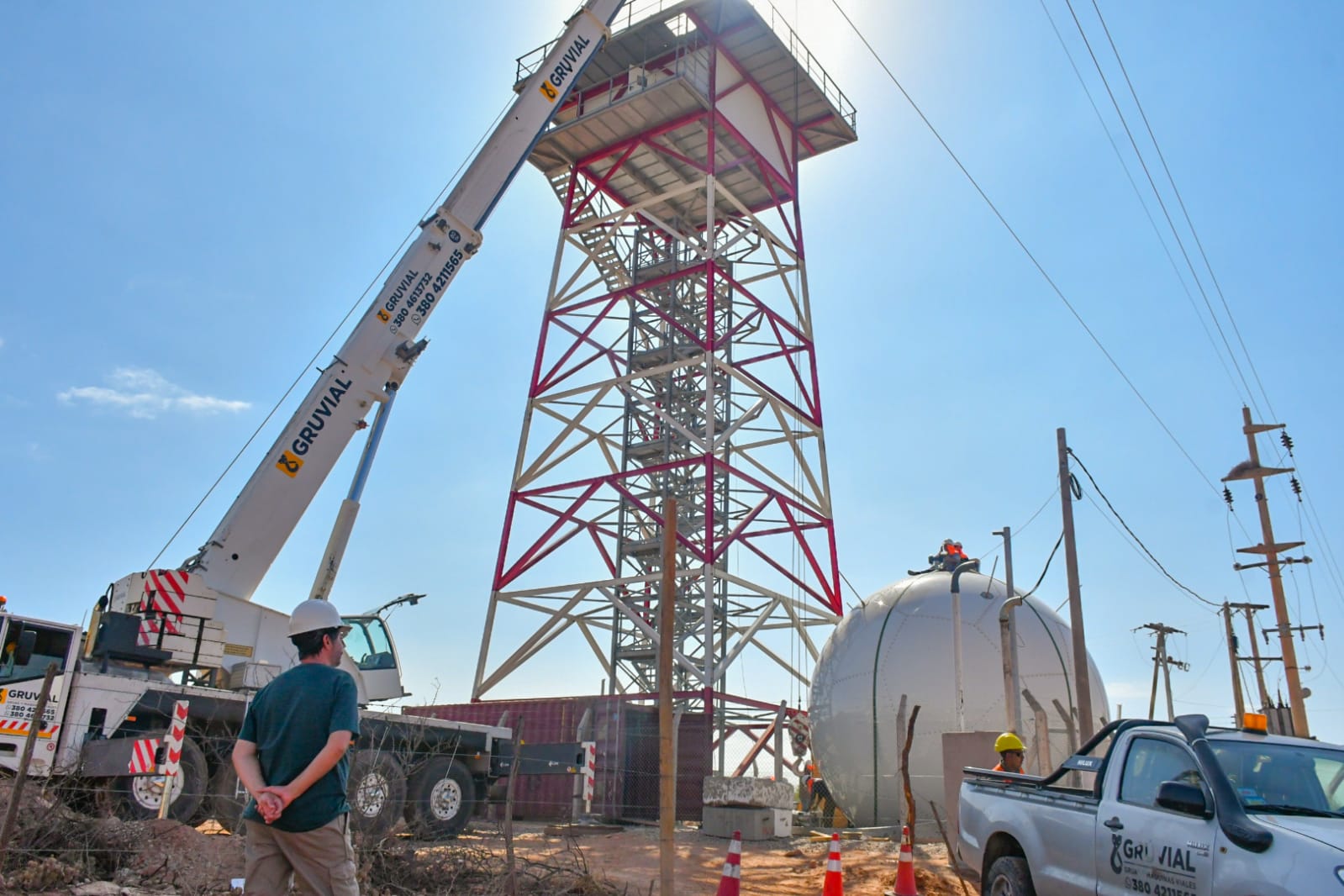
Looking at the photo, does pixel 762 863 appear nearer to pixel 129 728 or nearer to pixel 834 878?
pixel 834 878

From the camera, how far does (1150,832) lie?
6.08m

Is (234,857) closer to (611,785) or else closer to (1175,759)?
(1175,759)

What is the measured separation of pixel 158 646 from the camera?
1271 cm

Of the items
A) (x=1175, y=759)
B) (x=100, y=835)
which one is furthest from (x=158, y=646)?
(x=1175, y=759)

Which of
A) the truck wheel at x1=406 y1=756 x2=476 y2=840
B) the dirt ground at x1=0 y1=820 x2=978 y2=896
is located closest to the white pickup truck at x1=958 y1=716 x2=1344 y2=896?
the dirt ground at x1=0 y1=820 x2=978 y2=896

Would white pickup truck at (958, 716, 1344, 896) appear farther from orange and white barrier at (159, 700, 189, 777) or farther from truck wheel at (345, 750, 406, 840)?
orange and white barrier at (159, 700, 189, 777)

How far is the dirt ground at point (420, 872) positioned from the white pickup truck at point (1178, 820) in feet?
10.5

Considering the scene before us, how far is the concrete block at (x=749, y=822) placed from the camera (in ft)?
50.9

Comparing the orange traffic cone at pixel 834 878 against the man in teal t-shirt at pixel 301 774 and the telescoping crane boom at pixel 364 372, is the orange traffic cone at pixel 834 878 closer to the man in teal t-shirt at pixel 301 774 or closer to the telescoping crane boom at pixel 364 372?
the man in teal t-shirt at pixel 301 774

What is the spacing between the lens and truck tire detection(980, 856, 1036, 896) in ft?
23.5

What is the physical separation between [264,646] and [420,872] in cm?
697

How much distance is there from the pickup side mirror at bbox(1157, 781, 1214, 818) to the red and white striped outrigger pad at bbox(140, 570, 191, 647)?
11215mm

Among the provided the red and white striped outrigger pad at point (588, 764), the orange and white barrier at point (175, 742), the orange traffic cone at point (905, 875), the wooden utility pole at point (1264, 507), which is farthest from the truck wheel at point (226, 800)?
the wooden utility pole at point (1264, 507)

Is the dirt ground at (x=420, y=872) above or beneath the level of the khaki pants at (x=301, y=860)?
beneath
